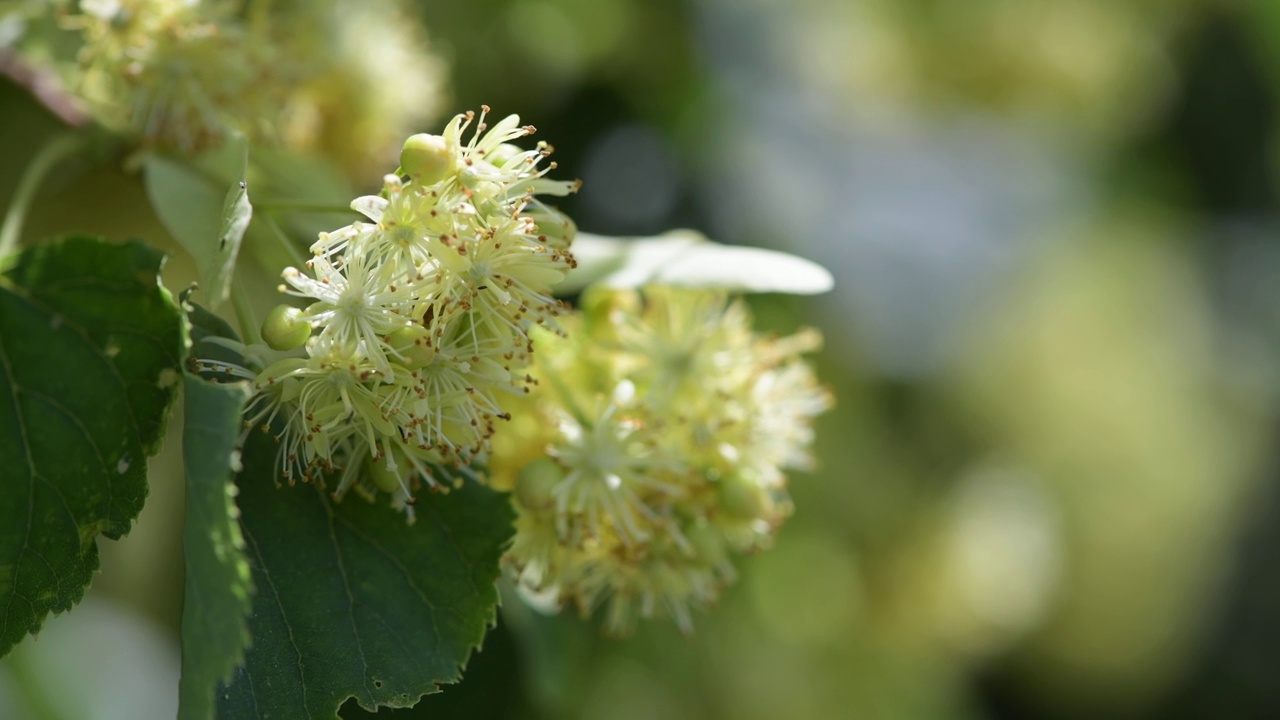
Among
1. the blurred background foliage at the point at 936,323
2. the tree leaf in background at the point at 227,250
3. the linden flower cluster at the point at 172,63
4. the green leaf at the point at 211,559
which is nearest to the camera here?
the green leaf at the point at 211,559

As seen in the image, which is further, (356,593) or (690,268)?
(690,268)

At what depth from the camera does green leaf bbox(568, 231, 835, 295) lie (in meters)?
1.31

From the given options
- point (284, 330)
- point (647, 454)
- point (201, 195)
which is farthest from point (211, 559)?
point (201, 195)

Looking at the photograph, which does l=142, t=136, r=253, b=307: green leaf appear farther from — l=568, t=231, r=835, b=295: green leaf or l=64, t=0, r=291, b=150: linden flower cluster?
l=568, t=231, r=835, b=295: green leaf

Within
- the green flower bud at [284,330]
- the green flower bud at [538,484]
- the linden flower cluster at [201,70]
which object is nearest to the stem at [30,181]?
the linden flower cluster at [201,70]

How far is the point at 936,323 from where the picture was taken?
13.4 ft

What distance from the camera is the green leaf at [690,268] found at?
1308 mm

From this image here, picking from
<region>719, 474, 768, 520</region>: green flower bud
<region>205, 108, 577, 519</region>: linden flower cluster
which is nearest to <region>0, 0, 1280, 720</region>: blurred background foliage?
<region>719, 474, 768, 520</region>: green flower bud

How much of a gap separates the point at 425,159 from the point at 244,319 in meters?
0.27

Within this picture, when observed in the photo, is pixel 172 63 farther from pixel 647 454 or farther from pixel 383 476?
pixel 647 454

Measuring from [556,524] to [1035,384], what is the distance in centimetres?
346

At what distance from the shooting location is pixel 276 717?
1.07 meters

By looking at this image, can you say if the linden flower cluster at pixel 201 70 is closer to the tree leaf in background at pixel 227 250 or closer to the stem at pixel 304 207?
the stem at pixel 304 207

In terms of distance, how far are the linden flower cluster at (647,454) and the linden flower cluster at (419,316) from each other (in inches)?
6.7
